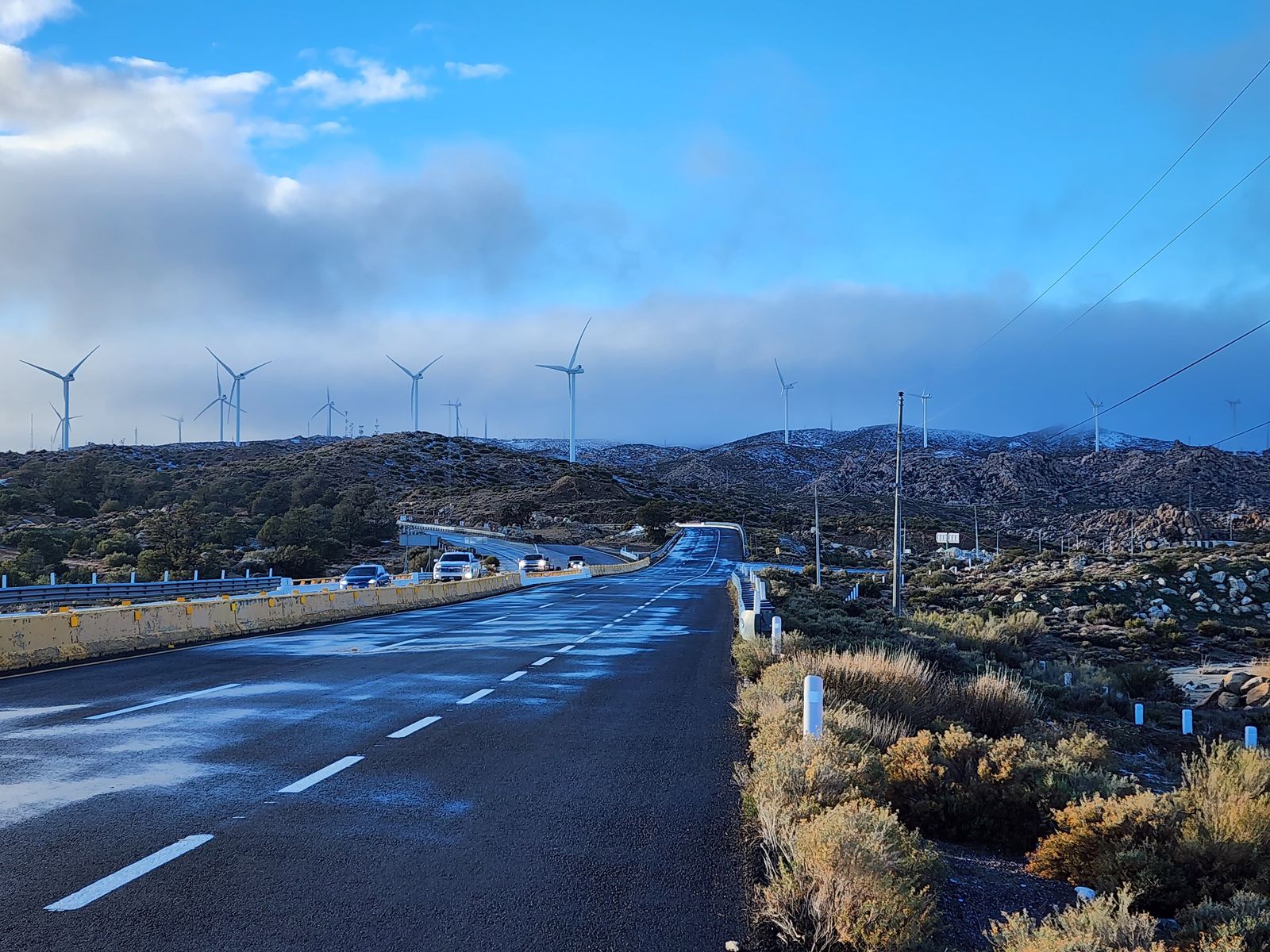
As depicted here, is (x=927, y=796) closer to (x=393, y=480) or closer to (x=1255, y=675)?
(x=1255, y=675)

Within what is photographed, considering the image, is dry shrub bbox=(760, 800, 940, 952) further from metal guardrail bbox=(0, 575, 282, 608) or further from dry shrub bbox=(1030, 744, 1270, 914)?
metal guardrail bbox=(0, 575, 282, 608)

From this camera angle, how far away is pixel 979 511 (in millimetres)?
147625

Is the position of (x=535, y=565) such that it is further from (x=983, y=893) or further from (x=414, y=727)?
(x=983, y=893)

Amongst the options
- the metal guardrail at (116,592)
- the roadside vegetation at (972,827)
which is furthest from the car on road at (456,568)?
the roadside vegetation at (972,827)

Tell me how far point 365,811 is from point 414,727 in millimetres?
3483

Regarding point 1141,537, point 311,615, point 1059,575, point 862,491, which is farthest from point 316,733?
point 862,491

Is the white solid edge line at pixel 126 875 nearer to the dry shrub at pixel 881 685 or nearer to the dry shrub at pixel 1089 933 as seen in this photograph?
the dry shrub at pixel 1089 933

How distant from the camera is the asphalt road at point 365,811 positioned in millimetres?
4941

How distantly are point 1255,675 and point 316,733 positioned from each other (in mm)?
30765

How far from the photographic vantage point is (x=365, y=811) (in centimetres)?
701

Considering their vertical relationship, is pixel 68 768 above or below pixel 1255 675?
above

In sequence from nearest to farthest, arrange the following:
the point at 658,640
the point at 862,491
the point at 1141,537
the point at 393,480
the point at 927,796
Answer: the point at 927,796 < the point at 658,640 < the point at 1141,537 < the point at 393,480 < the point at 862,491

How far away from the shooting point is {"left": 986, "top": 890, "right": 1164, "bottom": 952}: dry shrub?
13.5ft

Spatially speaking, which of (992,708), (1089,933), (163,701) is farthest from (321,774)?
(992,708)
